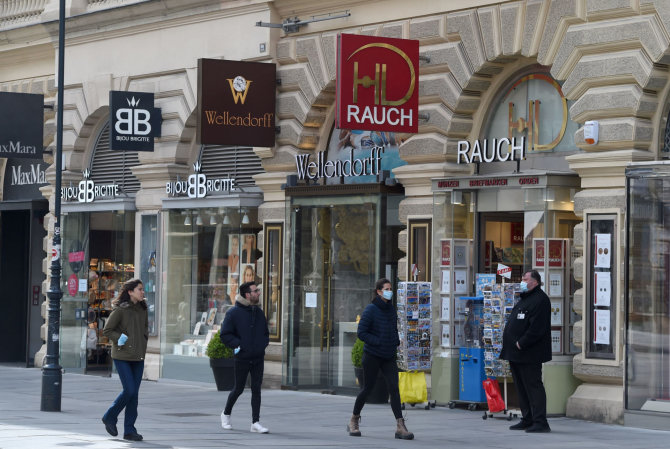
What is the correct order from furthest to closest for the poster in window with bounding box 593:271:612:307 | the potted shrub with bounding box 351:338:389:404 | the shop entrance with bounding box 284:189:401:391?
the shop entrance with bounding box 284:189:401:391, the potted shrub with bounding box 351:338:389:404, the poster in window with bounding box 593:271:612:307

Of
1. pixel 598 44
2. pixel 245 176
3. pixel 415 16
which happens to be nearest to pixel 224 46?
pixel 245 176

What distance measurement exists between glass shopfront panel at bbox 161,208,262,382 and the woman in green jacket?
7.84 m

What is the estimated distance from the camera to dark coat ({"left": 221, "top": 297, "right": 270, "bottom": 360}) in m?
16.2

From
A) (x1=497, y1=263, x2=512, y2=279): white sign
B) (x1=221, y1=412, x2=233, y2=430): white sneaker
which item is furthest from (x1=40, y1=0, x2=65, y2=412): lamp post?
(x1=497, y1=263, x2=512, y2=279): white sign

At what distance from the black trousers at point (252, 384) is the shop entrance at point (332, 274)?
15.7 feet

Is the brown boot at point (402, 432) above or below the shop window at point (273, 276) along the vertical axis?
below

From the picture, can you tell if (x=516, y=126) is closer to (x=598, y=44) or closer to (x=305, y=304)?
(x=598, y=44)

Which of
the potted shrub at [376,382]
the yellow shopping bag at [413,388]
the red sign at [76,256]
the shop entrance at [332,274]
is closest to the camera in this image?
the yellow shopping bag at [413,388]

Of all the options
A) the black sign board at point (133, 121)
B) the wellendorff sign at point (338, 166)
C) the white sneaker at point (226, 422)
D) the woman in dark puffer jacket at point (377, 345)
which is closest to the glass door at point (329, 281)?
the wellendorff sign at point (338, 166)

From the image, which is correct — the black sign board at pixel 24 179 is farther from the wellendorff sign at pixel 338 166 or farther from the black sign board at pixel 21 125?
the wellendorff sign at pixel 338 166

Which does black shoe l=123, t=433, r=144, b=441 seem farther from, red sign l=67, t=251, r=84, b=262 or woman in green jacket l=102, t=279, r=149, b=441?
red sign l=67, t=251, r=84, b=262

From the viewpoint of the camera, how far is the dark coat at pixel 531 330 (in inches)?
643

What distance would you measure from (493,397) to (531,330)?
175cm

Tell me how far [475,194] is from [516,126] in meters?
1.16
